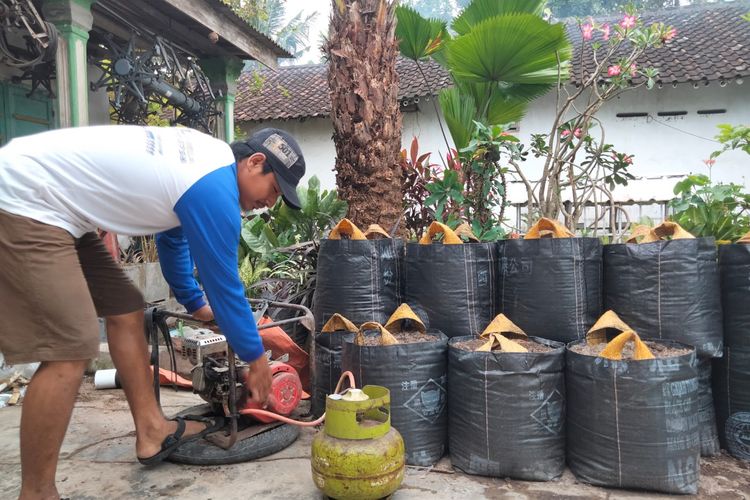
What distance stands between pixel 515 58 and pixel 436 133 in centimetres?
745

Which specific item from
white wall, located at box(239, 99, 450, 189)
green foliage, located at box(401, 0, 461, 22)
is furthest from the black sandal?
green foliage, located at box(401, 0, 461, 22)

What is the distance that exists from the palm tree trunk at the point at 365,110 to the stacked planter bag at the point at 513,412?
1730 millimetres

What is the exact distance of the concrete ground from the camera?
2.08 m

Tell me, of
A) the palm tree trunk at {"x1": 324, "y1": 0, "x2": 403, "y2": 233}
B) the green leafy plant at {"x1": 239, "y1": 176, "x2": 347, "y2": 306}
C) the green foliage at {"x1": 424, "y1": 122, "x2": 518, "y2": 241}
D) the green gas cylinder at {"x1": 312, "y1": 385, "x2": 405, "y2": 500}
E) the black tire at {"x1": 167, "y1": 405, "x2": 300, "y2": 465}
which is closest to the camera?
the green gas cylinder at {"x1": 312, "y1": 385, "x2": 405, "y2": 500}

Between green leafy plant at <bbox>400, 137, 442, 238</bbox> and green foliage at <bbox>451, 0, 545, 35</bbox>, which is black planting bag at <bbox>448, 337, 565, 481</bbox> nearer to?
green leafy plant at <bbox>400, 137, 442, 238</bbox>

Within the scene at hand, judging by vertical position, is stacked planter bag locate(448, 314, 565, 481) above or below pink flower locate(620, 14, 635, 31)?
below

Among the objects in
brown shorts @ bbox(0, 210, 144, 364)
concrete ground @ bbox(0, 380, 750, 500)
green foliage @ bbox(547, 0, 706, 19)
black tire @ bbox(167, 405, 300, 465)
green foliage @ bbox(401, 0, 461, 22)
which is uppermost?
green foliage @ bbox(401, 0, 461, 22)

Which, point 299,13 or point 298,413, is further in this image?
point 299,13

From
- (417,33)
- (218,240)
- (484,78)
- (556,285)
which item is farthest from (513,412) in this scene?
(417,33)

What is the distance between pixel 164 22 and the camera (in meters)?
6.14

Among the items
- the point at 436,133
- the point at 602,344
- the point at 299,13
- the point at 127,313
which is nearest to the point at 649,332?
the point at 602,344

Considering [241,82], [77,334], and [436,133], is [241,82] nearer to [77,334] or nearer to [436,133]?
[436,133]

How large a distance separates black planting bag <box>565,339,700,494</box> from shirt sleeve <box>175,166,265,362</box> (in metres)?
1.38

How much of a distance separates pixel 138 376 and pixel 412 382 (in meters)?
1.13
